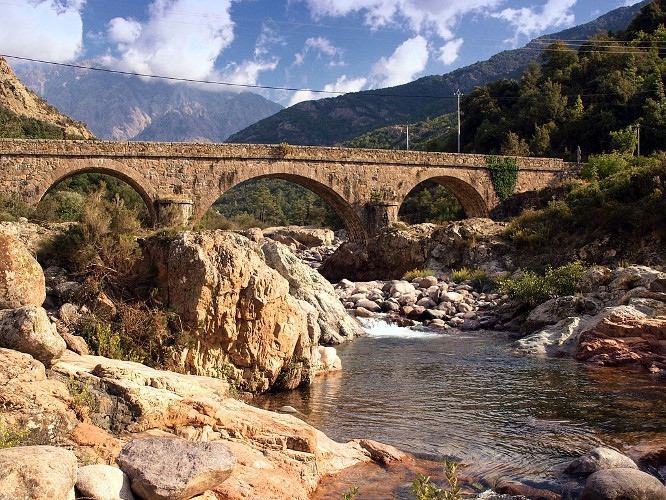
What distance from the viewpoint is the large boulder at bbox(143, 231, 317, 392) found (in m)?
7.52

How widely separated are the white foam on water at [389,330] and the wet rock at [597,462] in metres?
8.21

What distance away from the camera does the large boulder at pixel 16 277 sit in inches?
220

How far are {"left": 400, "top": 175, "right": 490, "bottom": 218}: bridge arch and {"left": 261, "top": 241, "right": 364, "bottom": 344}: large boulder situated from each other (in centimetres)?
1604

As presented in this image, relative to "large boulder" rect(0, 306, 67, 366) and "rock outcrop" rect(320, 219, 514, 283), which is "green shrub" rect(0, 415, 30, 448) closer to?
"large boulder" rect(0, 306, 67, 366)

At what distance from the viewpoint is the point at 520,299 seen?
1494cm

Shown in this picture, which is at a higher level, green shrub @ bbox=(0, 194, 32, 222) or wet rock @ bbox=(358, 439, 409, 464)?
green shrub @ bbox=(0, 194, 32, 222)

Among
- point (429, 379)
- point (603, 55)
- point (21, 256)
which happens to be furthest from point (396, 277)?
point (603, 55)

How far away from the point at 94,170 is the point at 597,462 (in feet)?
66.7

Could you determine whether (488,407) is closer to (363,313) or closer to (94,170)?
(363,313)

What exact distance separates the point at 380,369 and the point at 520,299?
6.22 metres

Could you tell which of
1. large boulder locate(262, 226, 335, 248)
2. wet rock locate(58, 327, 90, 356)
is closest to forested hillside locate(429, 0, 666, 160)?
large boulder locate(262, 226, 335, 248)

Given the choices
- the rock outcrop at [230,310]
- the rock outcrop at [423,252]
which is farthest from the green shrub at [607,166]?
the rock outcrop at [230,310]

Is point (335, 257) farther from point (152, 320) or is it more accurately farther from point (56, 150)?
point (152, 320)

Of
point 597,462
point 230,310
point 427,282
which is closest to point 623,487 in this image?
point 597,462
